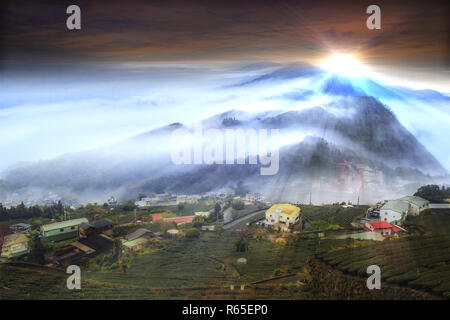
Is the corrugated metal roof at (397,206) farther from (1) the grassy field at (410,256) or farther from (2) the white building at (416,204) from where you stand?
(1) the grassy field at (410,256)

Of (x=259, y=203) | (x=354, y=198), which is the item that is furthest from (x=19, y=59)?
(x=354, y=198)

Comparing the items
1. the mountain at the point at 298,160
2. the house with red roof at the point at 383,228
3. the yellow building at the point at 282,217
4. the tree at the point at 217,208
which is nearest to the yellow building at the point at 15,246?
the mountain at the point at 298,160

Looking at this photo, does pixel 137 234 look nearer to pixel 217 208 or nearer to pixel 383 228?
pixel 217 208

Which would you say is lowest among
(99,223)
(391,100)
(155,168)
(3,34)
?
(99,223)

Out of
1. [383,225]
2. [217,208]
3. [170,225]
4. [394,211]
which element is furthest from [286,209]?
[170,225]
